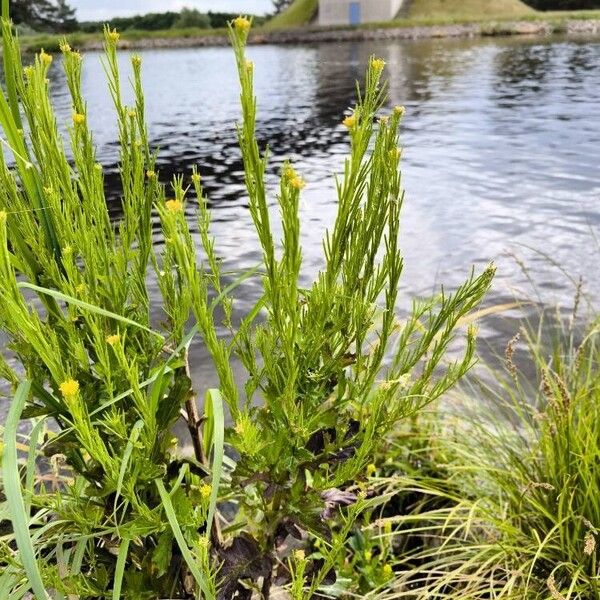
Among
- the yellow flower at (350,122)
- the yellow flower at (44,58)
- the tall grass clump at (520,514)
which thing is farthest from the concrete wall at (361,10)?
→ the yellow flower at (350,122)

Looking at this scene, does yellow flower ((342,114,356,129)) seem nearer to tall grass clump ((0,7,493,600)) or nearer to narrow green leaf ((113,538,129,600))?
tall grass clump ((0,7,493,600))

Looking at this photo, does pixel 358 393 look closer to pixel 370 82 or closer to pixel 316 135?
pixel 370 82

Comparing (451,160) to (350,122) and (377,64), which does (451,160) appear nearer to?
(377,64)

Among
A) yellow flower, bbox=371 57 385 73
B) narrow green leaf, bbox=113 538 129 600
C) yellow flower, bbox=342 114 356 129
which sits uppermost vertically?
yellow flower, bbox=371 57 385 73

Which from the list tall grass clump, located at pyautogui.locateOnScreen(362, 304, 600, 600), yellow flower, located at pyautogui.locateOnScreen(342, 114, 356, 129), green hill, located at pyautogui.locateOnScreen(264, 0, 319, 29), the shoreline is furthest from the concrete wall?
yellow flower, located at pyautogui.locateOnScreen(342, 114, 356, 129)

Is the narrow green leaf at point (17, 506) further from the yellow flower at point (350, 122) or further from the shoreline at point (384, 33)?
the shoreline at point (384, 33)

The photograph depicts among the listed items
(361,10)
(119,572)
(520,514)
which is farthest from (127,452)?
(361,10)

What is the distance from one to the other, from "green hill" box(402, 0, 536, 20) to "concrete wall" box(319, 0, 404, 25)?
84.7 inches

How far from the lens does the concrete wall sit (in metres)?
85.3

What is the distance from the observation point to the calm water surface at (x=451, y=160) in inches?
308

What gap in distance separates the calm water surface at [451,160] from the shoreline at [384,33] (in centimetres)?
3777

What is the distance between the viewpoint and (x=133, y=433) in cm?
153

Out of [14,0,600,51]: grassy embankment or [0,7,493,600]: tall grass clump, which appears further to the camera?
[14,0,600,51]: grassy embankment

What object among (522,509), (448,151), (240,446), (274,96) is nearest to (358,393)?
(240,446)
